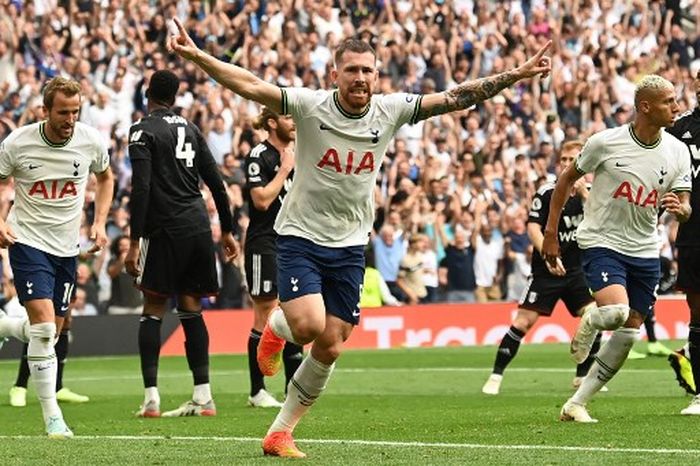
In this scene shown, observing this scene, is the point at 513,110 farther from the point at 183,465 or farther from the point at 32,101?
the point at 183,465

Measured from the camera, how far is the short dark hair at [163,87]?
13.8m

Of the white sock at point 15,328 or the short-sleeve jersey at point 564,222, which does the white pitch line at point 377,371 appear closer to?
the short-sleeve jersey at point 564,222

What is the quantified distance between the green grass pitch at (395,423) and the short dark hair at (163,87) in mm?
2630

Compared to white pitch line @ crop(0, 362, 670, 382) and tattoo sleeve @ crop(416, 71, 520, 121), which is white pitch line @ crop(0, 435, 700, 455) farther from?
white pitch line @ crop(0, 362, 670, 382)

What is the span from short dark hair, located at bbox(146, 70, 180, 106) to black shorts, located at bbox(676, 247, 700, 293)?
435cm

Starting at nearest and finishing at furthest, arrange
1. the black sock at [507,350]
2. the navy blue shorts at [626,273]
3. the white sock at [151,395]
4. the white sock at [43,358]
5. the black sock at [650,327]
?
the white sock at [43,358]
the navy blue shorts at [626,273]
the white sock at [151,395]
the black sock at [507,350]
the black sock at [650,327]

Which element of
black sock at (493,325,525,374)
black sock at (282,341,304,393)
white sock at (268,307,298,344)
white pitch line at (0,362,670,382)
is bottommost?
white pitch line at (0,362,670,382)

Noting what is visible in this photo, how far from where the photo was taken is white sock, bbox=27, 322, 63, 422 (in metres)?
11.8

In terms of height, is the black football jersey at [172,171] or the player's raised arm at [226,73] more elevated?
the player's raised arm at [226,73]

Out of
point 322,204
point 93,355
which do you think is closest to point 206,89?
point 93,355

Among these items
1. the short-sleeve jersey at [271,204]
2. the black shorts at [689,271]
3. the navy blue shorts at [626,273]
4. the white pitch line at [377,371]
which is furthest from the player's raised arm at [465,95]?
the white pitch line at [377,371]

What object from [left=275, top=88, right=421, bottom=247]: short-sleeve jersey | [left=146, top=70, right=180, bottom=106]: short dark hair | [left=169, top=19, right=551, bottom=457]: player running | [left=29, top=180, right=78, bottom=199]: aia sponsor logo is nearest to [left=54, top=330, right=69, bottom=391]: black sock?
[left=146, top=70, right=180, bottom=106]: short dark hair

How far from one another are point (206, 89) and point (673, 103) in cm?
1645

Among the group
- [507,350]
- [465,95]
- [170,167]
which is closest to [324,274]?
[465,95]
